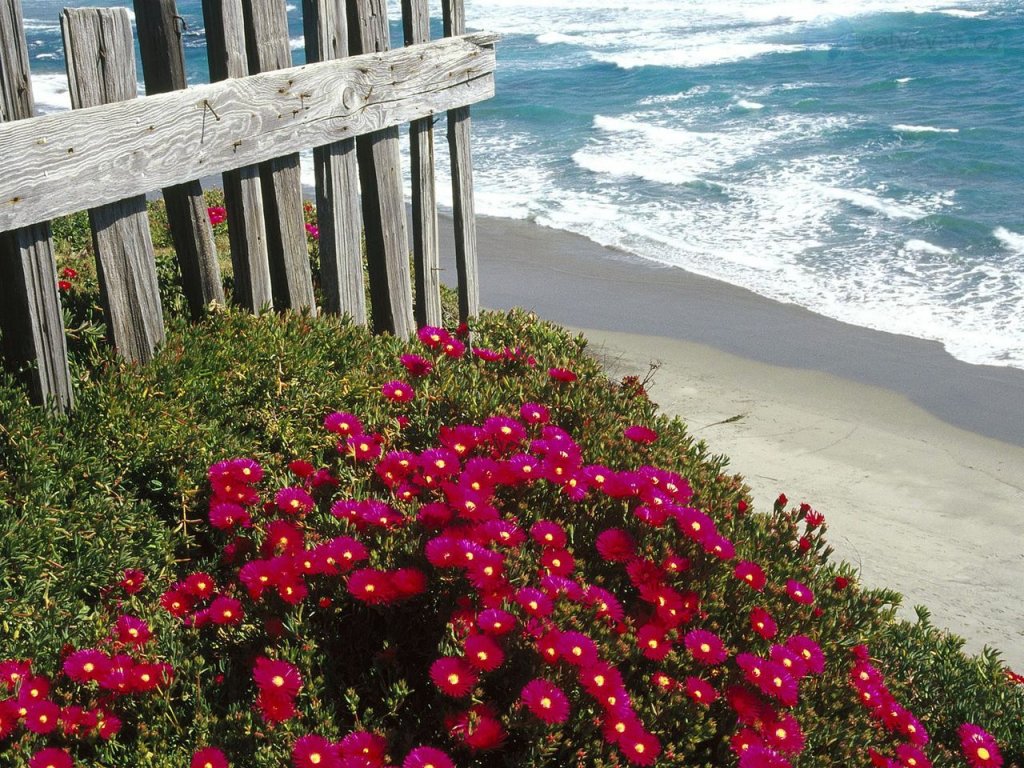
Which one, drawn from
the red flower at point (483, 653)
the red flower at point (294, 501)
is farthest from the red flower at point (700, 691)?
the red flower at point (294, 501)

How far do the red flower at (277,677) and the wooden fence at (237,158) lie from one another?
151 centimetres

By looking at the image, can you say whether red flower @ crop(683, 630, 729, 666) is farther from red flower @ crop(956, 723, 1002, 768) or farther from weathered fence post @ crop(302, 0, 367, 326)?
weathered fence post @ crop(302, 0, 367, 326)

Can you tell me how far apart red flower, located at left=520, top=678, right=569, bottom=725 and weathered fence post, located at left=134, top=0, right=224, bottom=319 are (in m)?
2.21

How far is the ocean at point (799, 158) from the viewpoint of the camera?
10477 millimetres

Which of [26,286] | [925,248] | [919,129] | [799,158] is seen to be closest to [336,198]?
[26,286]

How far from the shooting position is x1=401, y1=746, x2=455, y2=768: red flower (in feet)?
6.64

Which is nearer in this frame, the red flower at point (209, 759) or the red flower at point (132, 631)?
the red flower at point (209, 759)

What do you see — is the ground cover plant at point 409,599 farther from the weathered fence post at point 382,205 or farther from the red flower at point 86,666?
the weathered fence post at point 382,205

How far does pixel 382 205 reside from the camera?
176 inches

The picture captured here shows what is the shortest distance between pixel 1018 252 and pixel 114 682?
450 inches

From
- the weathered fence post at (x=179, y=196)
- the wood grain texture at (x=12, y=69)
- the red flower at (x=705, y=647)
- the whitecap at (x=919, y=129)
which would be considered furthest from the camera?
the whitecap at (x=919, y=129)

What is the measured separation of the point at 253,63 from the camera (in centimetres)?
377

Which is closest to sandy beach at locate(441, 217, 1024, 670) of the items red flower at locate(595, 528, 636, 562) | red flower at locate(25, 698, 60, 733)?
red flower at locate(595, 528, 636, 562)

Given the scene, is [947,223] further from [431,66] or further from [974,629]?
[431,66]
